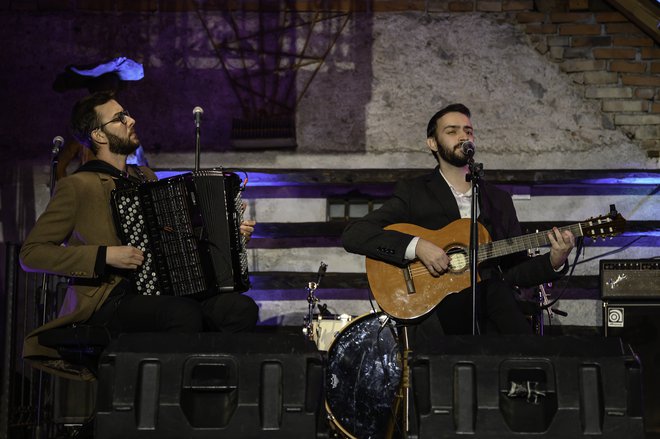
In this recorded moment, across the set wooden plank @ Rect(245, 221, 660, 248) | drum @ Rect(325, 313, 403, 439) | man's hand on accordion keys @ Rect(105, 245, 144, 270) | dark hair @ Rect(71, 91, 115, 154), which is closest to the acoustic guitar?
drum @ Rect(325, 313, 403, 439)

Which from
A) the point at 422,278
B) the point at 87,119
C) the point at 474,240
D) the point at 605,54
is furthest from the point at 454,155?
the point at 605,54

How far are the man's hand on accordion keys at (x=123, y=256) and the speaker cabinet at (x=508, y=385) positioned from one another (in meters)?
1.45

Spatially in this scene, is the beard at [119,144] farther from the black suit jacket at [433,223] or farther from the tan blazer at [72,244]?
the black suit jacket at [433,223]

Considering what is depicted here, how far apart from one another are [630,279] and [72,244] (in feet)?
10.8

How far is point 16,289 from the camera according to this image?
539cm

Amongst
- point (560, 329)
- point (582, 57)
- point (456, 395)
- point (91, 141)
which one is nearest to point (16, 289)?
point (91, 141)

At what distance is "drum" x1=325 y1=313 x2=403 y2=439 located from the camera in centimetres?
523

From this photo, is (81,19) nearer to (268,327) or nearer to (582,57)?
(268,327)

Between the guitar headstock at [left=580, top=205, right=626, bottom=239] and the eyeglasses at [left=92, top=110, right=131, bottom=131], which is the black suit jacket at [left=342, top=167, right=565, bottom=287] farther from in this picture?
the eyeglasses at [left=92, top=110, right=131, bottom=131]

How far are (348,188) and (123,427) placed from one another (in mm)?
3492

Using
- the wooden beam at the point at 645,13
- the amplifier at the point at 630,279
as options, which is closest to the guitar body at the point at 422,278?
the amplifier at the point at 630,279

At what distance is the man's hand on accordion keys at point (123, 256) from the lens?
3.93 meters

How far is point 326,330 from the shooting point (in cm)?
541

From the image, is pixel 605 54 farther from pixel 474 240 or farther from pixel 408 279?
pixel 474 240
